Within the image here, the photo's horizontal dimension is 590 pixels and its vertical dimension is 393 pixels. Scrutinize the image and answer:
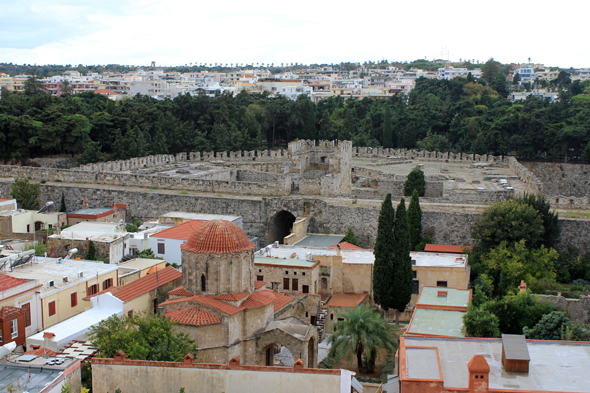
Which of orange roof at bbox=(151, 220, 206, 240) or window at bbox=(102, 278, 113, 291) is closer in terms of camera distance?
window at bbox=(102, 278, 113, 291)

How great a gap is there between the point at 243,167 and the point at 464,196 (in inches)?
591

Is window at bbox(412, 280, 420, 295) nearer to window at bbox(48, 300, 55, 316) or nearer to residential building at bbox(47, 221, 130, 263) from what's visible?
residential building at bbox(47, 221, 130, 263)

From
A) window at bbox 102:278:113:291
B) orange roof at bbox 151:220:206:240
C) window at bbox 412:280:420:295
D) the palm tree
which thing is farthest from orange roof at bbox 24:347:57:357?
window at bbox 412:280:420:295

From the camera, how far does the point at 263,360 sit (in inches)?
671

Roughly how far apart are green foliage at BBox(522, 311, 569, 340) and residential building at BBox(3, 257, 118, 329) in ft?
39.2

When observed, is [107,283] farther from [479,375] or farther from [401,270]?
[479,375]

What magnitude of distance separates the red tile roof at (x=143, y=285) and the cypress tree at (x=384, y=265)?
20.4ft

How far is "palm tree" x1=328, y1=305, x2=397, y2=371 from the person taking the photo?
59.8 ft

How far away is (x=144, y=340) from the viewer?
14555 millimetres

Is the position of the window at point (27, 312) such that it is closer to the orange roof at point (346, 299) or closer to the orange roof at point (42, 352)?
the orange roof at point (42, 352)

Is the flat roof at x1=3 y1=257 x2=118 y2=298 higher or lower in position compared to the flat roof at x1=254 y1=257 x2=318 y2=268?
higher

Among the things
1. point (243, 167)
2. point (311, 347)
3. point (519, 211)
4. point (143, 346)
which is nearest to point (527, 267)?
point (519, 211)

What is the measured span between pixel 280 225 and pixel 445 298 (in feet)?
42.8

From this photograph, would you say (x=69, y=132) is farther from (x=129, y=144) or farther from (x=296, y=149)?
(x=296, y=149)
